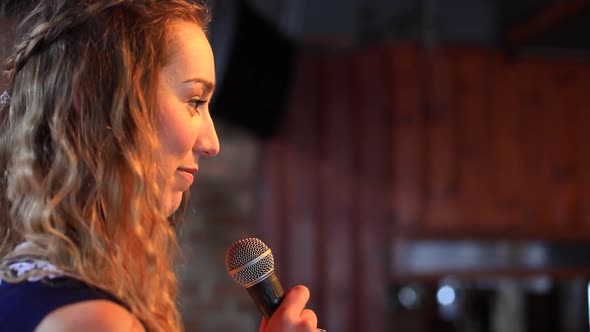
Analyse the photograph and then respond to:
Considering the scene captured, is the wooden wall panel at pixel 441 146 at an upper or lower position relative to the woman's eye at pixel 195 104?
lower

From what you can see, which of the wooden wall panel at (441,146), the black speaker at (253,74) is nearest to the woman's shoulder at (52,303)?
the black speaker at (253,74)

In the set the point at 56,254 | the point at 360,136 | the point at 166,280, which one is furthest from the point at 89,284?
the point at 360,136

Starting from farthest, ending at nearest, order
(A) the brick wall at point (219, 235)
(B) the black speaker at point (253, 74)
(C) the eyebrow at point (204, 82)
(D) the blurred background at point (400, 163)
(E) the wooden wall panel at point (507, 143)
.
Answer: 1. (E) the wooden wall panel at point (507, 143)
2. (D) the blurred background at point (400, 163)
3. (A) the brick wall at point (219, 235)
4. (B) the black speaker at point (253, 74)
5. (C) the eyebrow at point (204, 82)

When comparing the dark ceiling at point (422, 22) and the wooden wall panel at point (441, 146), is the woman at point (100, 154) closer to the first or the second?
the dark ceiling at point (422, 22)

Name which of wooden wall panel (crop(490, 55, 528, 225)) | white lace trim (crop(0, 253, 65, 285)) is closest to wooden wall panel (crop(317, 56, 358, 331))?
wooden wall panel (crop(490, 55, 528, 225))

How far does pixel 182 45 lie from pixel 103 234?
0.24 meters

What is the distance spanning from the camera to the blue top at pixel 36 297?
0.67 m

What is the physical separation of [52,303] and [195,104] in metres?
0.31

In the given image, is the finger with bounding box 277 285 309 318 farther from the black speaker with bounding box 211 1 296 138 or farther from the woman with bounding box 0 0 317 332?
the black speaker with bounding box 211 1 296 138

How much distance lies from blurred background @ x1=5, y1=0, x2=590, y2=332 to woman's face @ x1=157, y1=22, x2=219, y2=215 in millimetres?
2915

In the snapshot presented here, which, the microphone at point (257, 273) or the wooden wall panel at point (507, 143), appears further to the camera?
the wooden wall panel at point (507, 143)

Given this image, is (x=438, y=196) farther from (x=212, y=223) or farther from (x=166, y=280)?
(x=166, y=280)

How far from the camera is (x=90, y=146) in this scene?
0.78 meters

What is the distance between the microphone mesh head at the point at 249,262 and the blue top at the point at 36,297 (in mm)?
248
